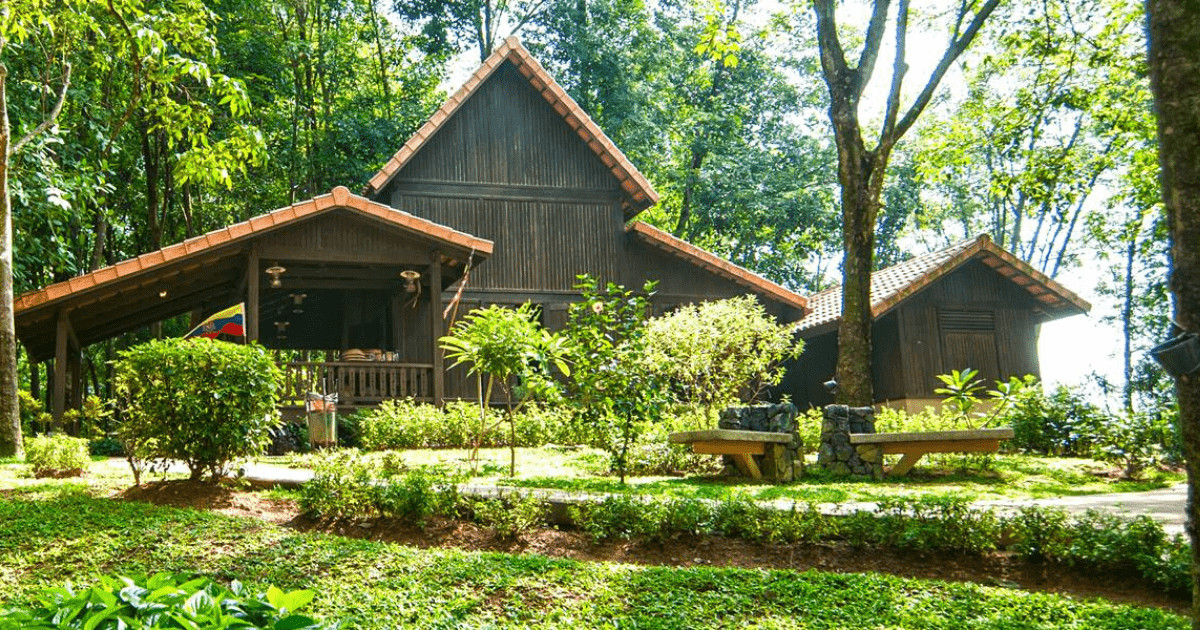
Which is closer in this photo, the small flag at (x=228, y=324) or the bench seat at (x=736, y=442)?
the bench seat at (x=736, y=442)

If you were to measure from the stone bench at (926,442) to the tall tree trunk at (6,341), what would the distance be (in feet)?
32.9

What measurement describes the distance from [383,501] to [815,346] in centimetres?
1833

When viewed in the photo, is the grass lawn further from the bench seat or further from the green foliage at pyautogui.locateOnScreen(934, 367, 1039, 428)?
the green foliage at pyautogui.locateOnScreen(934, 367, 1039, 428)

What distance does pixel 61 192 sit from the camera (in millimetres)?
13898

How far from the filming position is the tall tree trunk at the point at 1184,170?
13.1 feet

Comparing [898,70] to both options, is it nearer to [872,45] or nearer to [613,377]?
[872,45]

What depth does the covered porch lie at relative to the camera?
15000 millimetres

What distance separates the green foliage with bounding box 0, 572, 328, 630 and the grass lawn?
5.40m

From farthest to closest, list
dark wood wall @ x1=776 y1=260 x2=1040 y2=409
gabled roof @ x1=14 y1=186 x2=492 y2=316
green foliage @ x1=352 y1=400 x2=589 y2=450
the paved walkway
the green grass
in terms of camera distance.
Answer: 1. dark wood wall @ x1=776 y1=260 x2=1040 y2=409
2. gabled roof @ x1=14 y1=186 x2=492 y2=316
3. green foliage @ x1=352 y1=400 x2=589 y2=450
4. the paved walkway
5. the green grass

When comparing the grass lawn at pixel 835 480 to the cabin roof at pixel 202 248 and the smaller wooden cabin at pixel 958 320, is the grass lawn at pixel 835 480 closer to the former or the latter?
the cabin roof at pixel 202 248

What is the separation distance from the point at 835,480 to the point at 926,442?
3.67ft

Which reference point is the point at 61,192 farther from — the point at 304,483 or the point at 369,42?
the point at 369,42

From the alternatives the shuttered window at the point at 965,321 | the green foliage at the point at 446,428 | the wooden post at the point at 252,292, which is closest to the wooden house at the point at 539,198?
the shuttered window at the point at 965,321

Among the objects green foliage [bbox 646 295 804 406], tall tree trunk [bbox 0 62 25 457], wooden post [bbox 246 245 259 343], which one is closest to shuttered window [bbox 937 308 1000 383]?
green foliage [bbox 646 295 804 406]
